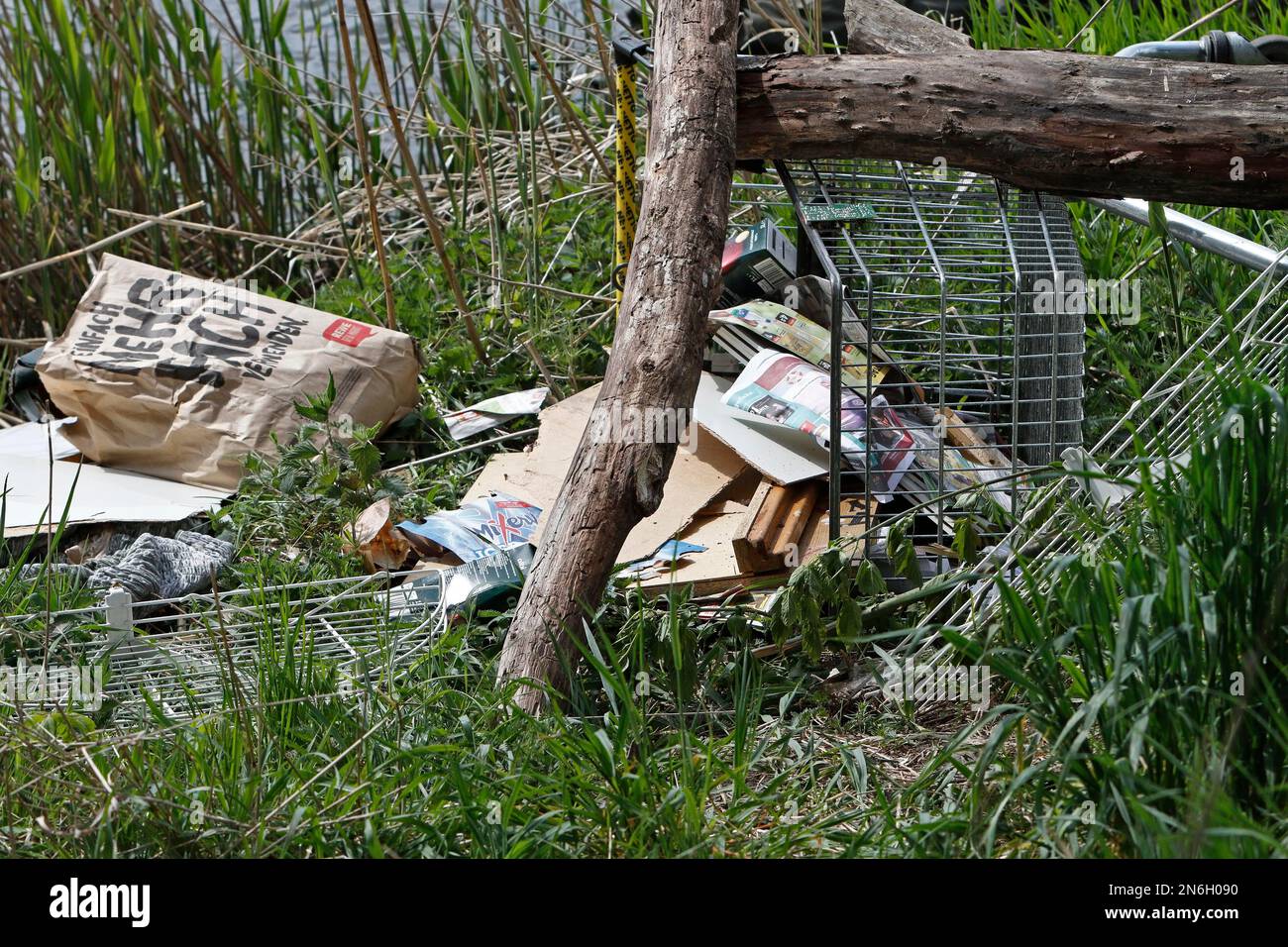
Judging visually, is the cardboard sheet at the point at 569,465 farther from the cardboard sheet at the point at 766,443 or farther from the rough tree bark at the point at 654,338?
the rough tree bark at the point at 654,338

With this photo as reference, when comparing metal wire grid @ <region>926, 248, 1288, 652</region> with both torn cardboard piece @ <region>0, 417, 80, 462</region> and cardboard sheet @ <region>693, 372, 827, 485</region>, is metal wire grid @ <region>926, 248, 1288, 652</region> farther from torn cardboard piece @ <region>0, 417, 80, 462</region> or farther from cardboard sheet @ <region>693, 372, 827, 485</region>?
torn cardboard piece @ <region>0, 417, 80, 462</region>

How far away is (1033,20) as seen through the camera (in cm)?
489

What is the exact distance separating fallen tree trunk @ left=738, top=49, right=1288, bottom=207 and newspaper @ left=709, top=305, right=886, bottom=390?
0.49 metres

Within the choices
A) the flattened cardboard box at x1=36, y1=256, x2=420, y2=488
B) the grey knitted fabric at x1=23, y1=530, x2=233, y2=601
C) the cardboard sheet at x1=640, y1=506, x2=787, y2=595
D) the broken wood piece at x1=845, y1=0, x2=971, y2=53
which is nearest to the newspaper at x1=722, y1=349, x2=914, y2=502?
the cardboard sheet at x1=640, y1=506, x2=787, y2=595

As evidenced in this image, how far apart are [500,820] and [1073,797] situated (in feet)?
2.54

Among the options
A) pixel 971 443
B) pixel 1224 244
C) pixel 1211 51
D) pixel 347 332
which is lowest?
pixel 971 443

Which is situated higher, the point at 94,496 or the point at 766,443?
the point at 766,443

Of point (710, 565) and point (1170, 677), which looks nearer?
point (1170, 677)

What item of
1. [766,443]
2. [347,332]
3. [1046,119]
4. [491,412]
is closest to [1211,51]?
[1046,119]

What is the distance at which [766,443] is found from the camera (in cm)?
303

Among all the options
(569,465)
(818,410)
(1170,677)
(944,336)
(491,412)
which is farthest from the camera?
(491,412)

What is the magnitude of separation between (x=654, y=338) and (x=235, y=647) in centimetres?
103

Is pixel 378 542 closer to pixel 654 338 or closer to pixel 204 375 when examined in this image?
pixel 204 375
